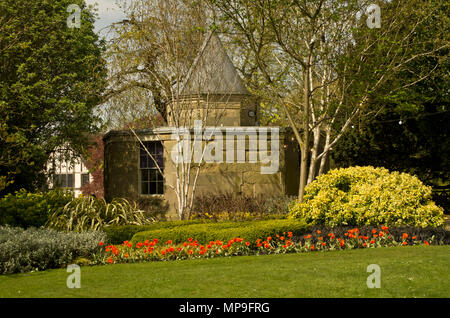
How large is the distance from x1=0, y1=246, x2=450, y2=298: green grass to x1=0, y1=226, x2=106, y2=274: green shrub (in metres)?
0.43

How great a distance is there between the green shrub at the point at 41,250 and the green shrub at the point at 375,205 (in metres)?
5.43

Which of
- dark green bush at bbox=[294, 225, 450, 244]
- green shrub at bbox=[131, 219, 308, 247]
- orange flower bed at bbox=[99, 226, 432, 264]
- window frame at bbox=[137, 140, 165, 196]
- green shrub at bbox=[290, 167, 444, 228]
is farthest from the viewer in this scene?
window frame at bbox=[137, 140, 165, 196]

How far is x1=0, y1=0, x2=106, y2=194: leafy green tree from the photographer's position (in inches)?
736

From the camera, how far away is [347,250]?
34.1 ft

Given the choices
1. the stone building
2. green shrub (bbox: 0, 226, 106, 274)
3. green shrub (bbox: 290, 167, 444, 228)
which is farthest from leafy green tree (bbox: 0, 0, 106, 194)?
green shrub (bbox: 290, 167, 444, 228)

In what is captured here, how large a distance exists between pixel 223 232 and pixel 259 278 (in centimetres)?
393

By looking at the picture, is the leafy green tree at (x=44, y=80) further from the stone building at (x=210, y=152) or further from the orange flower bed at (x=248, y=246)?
the orange flower bed at (x=248, y=246)

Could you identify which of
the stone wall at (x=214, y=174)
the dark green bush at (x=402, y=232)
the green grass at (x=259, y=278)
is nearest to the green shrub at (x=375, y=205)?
the dark green bush at (x=402, y=232)

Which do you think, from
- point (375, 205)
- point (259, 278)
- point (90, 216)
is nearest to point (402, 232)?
point (375, 205)

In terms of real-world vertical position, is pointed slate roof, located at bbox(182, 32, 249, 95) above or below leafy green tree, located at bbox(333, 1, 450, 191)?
above

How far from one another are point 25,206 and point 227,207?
6131mm

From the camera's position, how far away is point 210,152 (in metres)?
17.1

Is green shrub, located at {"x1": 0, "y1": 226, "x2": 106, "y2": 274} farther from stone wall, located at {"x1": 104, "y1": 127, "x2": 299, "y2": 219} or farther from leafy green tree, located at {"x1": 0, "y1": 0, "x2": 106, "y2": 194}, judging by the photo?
leafy green tree, located at {"x1": 0, "y1": 0, "x2": 106, "y2": 194}

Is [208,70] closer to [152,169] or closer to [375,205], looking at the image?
[152,169]
